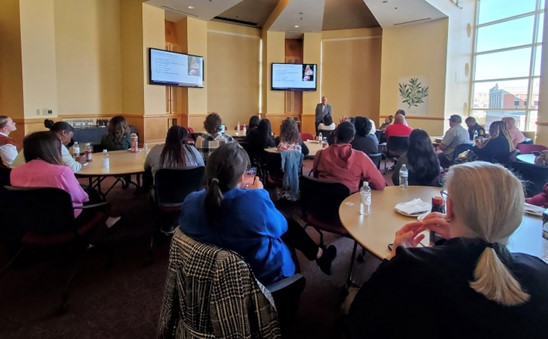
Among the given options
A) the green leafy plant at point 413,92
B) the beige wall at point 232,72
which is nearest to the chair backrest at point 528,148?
the green leafy plant at point 413,92

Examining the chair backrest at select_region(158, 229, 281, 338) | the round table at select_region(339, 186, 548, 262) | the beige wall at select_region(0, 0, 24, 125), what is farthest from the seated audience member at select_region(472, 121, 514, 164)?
the beige wall at select_region(0, 0, 24, 125)

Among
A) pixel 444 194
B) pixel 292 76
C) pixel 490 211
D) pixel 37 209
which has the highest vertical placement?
pixel 292 76

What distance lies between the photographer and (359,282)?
115 inches

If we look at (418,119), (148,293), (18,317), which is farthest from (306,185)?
(418,119)

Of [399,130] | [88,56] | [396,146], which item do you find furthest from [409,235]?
[88,56]

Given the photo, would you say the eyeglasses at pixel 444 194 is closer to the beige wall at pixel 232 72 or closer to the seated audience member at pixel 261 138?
the seated audience member at pixel 261 138

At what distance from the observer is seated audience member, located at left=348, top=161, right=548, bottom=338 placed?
898mm

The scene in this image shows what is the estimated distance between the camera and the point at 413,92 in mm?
10453

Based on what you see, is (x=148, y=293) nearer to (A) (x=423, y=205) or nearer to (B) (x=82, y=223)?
(B) (x=82, y=223)

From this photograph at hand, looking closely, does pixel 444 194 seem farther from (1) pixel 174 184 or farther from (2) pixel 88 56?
(2) pixel 88 56

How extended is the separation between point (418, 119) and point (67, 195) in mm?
A: 9725

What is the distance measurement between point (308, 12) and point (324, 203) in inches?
305

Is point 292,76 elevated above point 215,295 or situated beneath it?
elevated above

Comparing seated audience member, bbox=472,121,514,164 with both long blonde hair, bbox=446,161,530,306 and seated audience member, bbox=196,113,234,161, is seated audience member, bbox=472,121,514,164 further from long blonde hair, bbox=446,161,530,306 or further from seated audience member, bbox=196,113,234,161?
long blonde hair, bbox=446,161,530,306
